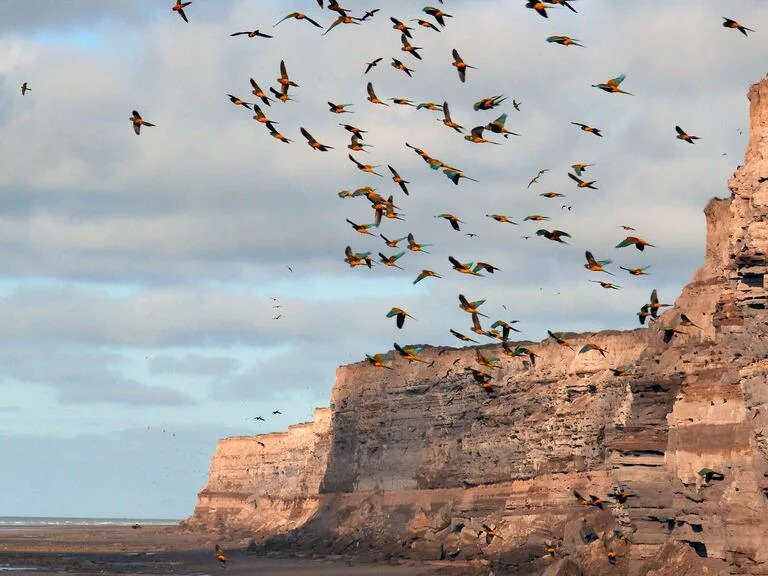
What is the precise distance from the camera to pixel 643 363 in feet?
161

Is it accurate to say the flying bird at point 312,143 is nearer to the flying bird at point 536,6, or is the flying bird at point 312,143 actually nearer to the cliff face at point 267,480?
the flying bird at point 536,6

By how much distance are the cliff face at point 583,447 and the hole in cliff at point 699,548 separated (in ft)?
0.22

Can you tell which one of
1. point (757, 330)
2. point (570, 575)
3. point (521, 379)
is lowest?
point (570, 575)

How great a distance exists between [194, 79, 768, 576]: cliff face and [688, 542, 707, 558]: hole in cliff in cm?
7

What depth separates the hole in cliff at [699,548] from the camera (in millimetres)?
43125

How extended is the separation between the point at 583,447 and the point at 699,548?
25876 millimetres

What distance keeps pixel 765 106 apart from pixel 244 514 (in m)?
113

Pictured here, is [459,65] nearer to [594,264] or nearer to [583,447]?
[594,264]

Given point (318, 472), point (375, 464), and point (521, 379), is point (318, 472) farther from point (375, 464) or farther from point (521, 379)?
point (521, 379)

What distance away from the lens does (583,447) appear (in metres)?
69.3

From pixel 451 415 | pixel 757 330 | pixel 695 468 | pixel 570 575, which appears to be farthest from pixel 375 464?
pixel 757 330

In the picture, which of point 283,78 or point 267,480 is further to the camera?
point 267,480

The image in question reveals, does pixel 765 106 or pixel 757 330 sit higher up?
pixel 765 106

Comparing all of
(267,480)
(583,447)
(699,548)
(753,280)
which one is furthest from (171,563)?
(267,480)
